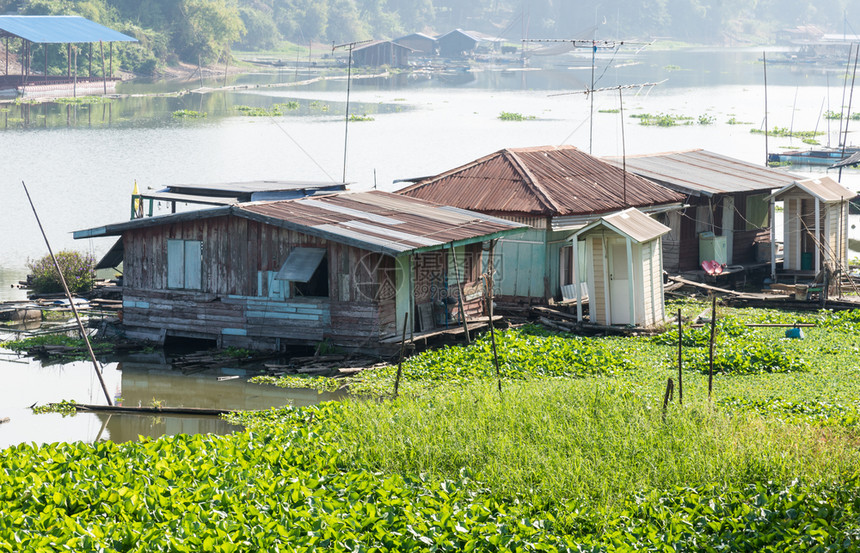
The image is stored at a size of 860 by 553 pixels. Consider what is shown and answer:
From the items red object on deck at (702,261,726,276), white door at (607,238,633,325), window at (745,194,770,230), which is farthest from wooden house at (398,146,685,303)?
window at (745,194,770,230)

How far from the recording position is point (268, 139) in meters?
68.3

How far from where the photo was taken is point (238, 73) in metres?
120

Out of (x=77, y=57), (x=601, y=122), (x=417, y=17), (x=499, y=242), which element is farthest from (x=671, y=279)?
(x=417, y=17)

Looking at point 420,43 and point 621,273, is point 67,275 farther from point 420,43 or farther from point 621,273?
point 420,43

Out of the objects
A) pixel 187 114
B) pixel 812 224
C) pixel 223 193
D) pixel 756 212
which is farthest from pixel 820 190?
pixel 187 114

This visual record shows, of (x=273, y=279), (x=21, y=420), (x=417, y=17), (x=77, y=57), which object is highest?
(x=417, y=17)

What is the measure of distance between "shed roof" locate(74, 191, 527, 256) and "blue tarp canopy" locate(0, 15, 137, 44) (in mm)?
62383

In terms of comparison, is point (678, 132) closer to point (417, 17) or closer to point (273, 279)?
point (273, 279)

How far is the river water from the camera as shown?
Result: 66.4ft

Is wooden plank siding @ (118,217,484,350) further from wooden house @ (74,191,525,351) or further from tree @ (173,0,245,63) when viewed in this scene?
tree @ (173,0,245,63)

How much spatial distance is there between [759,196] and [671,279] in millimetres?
5975

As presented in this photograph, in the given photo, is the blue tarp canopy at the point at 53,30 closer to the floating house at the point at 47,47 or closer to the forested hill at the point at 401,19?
the floating house at the point at 47,47

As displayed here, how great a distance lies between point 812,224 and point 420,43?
118014 millimetres

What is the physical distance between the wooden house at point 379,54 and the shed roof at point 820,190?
103 m
